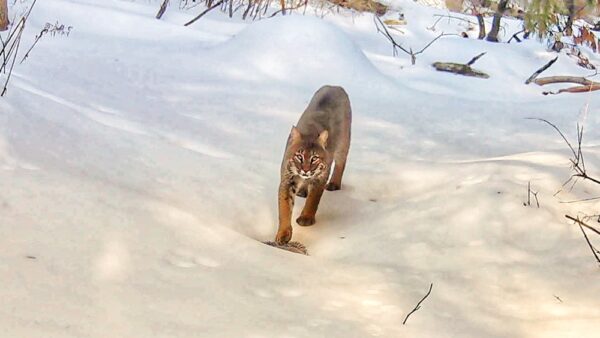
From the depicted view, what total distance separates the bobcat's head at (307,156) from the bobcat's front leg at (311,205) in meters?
0.08

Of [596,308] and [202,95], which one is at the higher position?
[596,308]

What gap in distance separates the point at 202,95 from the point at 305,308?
5.14 meters

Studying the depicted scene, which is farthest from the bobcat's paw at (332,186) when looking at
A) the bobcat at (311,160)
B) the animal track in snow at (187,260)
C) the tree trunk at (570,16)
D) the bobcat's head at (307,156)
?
the tree trunk at (570,16)

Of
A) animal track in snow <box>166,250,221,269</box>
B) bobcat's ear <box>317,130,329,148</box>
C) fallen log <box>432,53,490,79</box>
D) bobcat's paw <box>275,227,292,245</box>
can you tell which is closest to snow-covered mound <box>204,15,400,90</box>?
fallen log <box>432,53,490,79</box>

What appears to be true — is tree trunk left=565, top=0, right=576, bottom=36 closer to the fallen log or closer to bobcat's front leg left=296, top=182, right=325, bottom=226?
the fallen log

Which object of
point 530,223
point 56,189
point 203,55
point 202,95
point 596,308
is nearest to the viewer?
point 596,308

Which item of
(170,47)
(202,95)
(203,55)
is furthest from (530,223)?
(170,47)

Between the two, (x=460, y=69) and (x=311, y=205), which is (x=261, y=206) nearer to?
(x=311, y=205)

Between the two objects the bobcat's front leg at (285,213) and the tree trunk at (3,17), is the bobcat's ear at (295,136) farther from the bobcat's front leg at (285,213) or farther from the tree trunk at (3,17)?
the tree trunk at (3,17)

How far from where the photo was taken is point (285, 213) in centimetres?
397

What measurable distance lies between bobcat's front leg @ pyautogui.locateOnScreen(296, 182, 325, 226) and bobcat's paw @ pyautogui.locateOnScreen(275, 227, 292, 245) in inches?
15.4

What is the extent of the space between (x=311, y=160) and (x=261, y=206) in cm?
47

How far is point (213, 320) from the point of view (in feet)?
7.07

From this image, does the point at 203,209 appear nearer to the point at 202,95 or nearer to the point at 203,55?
the point at 202,95
